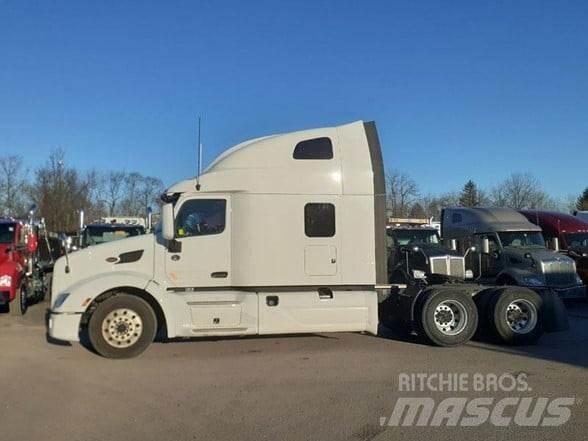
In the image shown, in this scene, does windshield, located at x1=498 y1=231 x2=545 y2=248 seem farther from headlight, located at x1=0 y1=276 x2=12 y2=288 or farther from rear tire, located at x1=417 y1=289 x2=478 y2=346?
headlight, located at x1=0 y1=276 x2=12 y2=288

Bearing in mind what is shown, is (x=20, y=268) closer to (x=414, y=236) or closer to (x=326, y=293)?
(x=326, y=293)

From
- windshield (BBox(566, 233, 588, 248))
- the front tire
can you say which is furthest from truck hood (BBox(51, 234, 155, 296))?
windshield (BBox(566, 233, 588, 248))

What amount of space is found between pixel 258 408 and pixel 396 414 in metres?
1.45

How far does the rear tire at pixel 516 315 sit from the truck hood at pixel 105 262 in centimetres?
578

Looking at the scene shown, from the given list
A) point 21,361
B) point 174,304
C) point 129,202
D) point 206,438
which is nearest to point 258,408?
point 206,438

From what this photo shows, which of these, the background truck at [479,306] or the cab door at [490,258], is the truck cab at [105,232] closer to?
the background truck at [479,306]

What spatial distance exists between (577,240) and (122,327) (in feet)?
56.8

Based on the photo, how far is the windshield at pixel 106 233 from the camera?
18391mm

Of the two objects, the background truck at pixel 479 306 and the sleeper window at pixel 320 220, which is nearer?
the sleeper window at pixel 320 220

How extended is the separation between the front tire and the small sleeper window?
3.32 m

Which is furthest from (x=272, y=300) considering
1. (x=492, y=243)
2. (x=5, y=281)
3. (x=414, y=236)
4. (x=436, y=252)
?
(x=414, y=236)

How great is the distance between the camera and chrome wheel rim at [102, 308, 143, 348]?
31.2ft

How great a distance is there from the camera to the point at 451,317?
1089 centimetres

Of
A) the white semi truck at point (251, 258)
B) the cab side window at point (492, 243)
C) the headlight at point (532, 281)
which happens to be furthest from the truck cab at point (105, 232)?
the headlight at point (532, 281)
